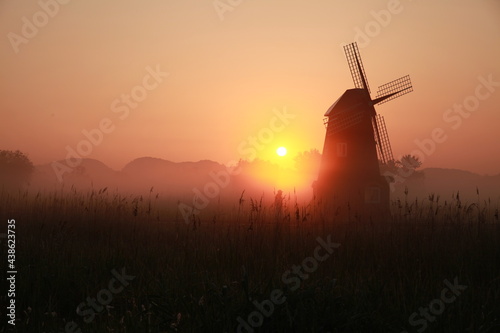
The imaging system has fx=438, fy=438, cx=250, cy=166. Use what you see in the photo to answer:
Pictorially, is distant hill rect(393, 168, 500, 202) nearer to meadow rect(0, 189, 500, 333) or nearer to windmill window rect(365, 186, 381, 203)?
windmill window rect(365, 186, 381, 203)

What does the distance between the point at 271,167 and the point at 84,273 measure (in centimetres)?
13974

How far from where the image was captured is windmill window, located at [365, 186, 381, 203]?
68.9 feet

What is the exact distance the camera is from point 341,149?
21.1 m

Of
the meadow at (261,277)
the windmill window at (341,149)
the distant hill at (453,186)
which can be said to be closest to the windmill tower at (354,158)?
the windmill window at (341,149)

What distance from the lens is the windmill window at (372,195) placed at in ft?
68.9

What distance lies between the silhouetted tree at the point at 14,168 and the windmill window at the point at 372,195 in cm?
4561

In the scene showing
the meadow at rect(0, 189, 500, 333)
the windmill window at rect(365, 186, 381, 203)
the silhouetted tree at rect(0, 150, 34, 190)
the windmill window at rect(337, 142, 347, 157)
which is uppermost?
the silhouetted tree at rect(0, 150, 34, 190)

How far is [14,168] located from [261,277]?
56.8 metres

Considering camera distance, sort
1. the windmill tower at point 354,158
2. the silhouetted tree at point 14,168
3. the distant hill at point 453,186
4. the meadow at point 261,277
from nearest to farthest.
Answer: the meadow at point 261,277 → the windmill tower at point 354,158 → the silhouetted tree at point 14,168 → the distant hill at point 453,186

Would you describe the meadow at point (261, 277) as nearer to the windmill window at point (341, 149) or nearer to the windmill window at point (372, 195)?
the windmill window at point (372, 195)

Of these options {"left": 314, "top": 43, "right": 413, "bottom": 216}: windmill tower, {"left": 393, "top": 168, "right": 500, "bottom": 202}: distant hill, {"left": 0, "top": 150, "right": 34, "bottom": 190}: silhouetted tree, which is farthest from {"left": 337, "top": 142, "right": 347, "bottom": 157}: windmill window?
{"left": 393, "top": 168, "right": 500, "bottom": 202}: distant hill

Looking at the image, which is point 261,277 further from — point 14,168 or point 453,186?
point 453,186

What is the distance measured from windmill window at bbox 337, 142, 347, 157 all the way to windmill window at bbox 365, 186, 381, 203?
82.6 inches

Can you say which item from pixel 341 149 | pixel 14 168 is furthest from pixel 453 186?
pixel 341 149
